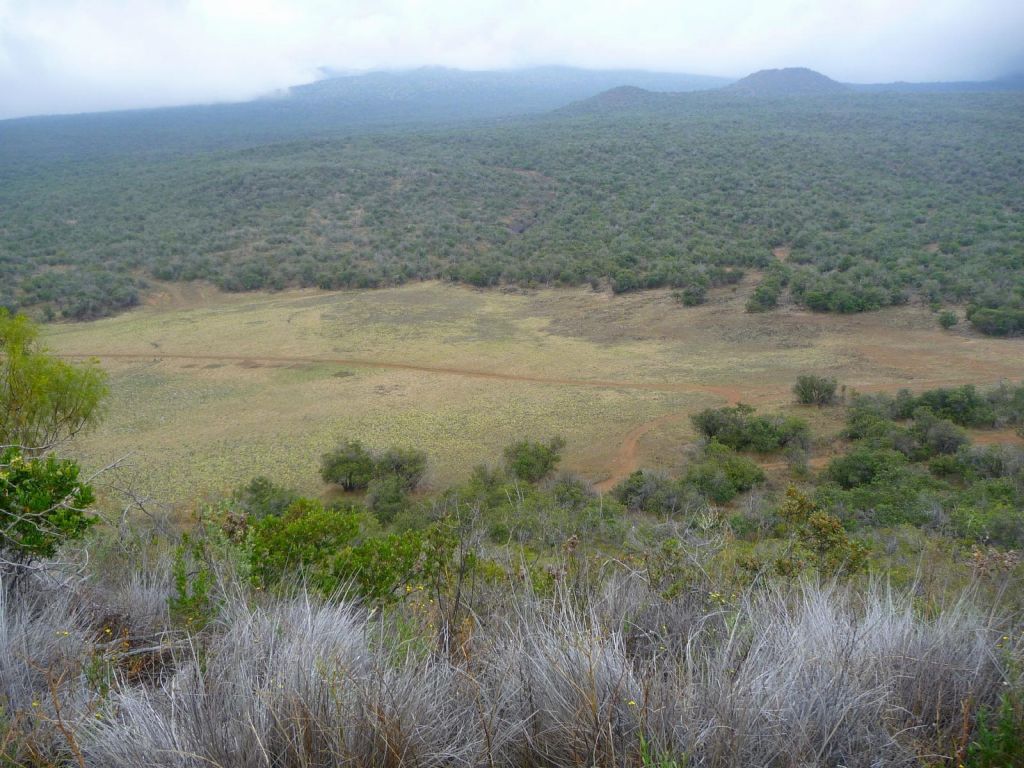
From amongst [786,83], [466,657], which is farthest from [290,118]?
[466,657]

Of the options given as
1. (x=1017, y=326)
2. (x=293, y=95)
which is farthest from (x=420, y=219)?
(x=293, y=95)

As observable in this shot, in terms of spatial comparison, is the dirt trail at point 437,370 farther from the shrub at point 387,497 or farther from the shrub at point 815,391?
the shrub at point 387,497

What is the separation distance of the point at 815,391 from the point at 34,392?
16428mm

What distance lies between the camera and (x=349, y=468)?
46.9ft

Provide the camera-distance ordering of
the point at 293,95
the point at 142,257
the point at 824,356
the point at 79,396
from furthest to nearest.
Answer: the point at 293,95, the point at 142,257, the point at 824,356, the point at 79,396

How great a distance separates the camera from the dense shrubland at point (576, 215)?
1216 inches

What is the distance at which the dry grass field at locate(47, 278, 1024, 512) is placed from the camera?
53.7 feet

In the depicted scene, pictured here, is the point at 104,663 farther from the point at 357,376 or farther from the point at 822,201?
the point at 822,201

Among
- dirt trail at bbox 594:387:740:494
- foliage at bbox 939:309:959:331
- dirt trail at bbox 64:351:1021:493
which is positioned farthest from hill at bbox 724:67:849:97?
dirt trail at bbox 594:387:740:494

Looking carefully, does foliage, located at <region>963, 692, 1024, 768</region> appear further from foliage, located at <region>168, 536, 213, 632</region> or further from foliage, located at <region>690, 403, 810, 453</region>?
foliage, located at <region>690, 403, 810, 453</region>

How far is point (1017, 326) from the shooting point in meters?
21.8

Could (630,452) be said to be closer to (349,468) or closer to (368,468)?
(368,468)

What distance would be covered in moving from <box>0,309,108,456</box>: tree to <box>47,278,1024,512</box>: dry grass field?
2860 millimetres

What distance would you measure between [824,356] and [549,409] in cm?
930
